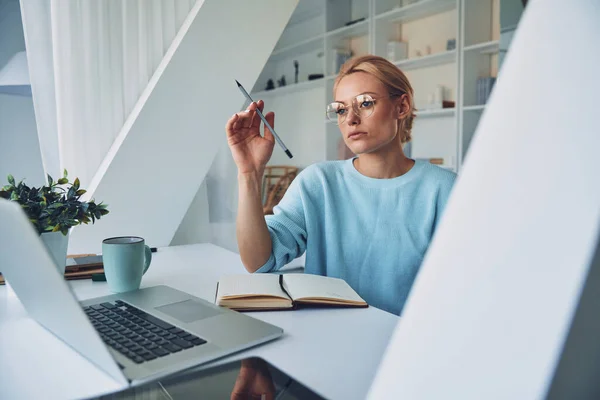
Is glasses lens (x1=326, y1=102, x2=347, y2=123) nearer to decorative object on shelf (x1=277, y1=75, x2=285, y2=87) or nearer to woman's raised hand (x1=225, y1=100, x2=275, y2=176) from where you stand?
woman's raised hand (x1=225, y1=100, x2=275, y2=176)

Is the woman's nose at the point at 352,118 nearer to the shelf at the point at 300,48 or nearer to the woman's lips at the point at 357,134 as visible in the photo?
the woman's lips at the point at 357,134

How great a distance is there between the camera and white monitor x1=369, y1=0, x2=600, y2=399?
0.25 meters

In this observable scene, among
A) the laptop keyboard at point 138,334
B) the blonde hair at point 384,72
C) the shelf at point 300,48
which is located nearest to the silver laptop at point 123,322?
the laptop keyboard at point 138,334

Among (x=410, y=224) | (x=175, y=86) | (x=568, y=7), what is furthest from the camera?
(x=175, y=86)

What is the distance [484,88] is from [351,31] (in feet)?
5.71

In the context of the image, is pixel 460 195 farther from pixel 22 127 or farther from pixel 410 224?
pixel 22 127

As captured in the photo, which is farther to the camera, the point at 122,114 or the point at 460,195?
the point at 122,114

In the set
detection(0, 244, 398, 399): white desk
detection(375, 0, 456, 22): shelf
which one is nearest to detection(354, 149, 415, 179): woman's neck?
detection(0, 244, 398, 399): white desk

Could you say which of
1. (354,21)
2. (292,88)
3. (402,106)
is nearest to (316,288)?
(402,106)

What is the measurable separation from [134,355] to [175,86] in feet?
3.81

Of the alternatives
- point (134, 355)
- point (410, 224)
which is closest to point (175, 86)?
point (410, 224)

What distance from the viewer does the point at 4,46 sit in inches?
97.3

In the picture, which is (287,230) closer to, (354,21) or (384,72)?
(384,72)

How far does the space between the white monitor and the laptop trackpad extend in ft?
1.71
